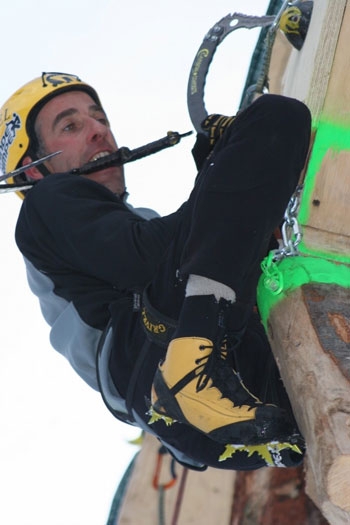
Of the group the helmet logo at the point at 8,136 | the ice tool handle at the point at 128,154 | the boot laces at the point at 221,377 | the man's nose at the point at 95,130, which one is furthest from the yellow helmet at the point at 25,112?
the boot laces at the point at 221,377

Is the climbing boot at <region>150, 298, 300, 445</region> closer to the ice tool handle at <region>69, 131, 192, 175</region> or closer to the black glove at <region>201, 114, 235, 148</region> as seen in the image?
the black glove at <region>201, 114, 235, 148</region>

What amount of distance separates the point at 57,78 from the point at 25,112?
30 centimetres

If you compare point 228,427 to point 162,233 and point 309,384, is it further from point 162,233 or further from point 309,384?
point 162,233

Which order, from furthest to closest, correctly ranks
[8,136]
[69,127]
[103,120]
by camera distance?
[8,136], [103,120], [69,127]

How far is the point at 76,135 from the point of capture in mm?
3867

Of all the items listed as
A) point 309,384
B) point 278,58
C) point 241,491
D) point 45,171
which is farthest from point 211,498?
point 309,384

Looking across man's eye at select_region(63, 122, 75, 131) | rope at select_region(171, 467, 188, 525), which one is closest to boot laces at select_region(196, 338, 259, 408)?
man's eye at select_region(63, 122, 75, 131)

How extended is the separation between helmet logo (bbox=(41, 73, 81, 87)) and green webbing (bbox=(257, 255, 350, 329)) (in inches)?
82.7

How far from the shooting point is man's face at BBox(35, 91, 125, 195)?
370 centimetres

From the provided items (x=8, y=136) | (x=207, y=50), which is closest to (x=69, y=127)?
(x=8, y=136)

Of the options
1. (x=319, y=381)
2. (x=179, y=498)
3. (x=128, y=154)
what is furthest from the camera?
(x=179, y=498)

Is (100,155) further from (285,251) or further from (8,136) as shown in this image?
(285,251)

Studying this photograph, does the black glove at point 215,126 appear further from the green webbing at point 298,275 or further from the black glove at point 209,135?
the green webbing at point 298,275

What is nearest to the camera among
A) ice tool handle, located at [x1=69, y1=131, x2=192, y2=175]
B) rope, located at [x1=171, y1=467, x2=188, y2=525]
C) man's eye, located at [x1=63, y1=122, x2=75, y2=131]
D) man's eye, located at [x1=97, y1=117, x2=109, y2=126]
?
ice tool handle, located at [x1=69, y1=131, x2=192, y2=175]
